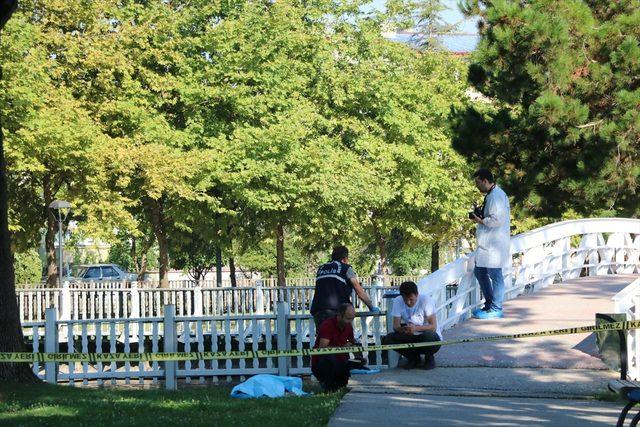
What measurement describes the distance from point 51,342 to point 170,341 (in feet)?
6.13

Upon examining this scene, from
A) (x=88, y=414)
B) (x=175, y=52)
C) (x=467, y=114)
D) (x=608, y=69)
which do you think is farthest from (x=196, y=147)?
(x=88, y=414)

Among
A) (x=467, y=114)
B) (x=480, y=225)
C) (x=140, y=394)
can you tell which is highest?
(x=467, y=114)

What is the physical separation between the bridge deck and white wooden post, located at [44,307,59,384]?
6.15 meters

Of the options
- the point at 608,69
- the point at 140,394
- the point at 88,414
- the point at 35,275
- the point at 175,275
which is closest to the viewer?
the point at 88,414

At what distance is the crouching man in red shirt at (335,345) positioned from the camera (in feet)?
40.4

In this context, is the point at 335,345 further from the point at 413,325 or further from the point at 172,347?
the point at 172,347

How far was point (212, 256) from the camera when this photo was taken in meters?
61.0

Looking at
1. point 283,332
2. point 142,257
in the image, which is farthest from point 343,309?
point 142,257

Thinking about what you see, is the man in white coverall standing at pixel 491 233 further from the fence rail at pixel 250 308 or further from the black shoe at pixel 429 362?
the black shoe at pixel 429 362

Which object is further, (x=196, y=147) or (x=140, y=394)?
(x=196, y=147)

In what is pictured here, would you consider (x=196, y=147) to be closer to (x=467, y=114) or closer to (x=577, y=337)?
(x=467, y=114)

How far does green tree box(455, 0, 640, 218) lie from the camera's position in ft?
64.6

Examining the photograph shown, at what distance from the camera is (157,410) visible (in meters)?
10.8

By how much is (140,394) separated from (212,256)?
47.1 meters
